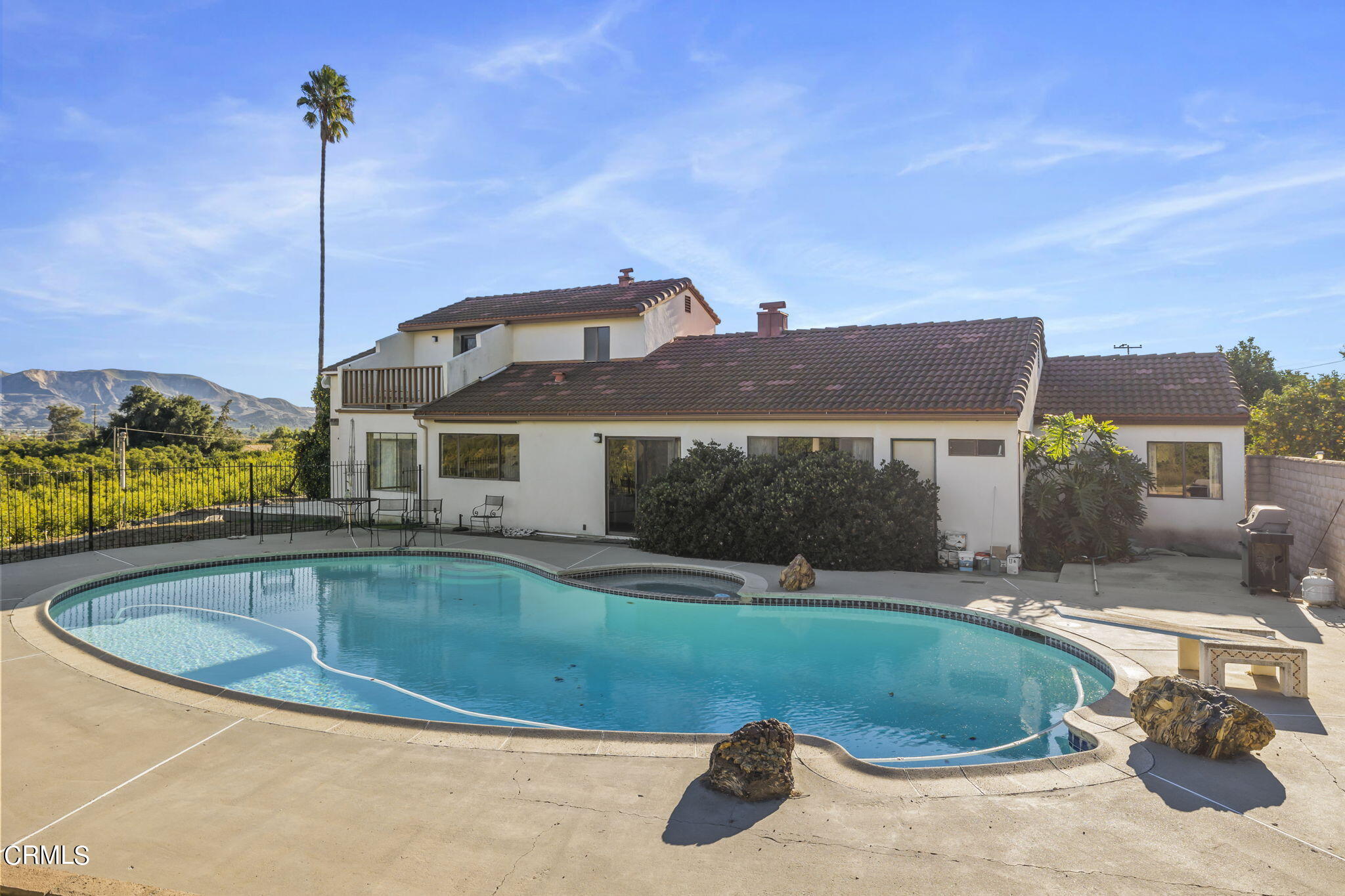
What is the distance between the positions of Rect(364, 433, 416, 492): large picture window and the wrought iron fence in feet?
0.26

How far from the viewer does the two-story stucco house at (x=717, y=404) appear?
560 inches

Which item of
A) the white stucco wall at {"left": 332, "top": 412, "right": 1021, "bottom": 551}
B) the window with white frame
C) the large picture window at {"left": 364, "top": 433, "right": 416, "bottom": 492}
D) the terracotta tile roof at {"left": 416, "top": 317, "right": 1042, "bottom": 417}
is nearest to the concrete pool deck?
the white stucco wall at {"left": 332, "top": 412, "right": 1021, "bottom": 551}

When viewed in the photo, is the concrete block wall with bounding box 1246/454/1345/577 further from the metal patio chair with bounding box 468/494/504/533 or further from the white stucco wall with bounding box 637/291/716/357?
the metal patio chair with bounding box 468/494/504/533

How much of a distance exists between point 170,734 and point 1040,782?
6.78m

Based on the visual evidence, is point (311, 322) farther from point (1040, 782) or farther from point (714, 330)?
point (1040, 782)

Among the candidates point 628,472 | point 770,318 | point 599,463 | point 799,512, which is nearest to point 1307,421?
point 770,318

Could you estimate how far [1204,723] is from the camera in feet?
18.3

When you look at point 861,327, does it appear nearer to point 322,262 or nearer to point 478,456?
point 478,456

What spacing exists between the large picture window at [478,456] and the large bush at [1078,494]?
11.6 metres

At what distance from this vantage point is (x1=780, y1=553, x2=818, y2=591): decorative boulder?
38.8 feet

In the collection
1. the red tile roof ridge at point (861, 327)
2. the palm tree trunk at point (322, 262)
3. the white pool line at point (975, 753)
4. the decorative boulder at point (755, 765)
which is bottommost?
the white pool line at point (975, 753)

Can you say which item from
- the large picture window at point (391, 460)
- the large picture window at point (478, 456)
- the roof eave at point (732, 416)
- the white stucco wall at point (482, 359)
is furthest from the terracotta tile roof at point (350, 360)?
the large picture window at point (478, 456)
